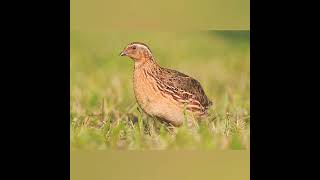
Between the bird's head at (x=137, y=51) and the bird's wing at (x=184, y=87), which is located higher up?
the bird's head at (x=137, y=51)

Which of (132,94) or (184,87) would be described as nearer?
(184,87)

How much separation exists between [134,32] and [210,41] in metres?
1.15

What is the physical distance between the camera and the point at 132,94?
848 centimetres

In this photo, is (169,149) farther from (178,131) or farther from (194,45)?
(194,45)

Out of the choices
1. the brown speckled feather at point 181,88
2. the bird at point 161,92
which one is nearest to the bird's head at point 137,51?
the bird at point 161,92

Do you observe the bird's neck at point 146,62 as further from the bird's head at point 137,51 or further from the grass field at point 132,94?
the grass field at point 132,94

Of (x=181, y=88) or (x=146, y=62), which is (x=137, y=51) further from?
(x=181, y=88)

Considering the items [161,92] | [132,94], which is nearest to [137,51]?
[161,92]

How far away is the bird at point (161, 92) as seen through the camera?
7.80m

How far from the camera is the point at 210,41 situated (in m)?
9.02

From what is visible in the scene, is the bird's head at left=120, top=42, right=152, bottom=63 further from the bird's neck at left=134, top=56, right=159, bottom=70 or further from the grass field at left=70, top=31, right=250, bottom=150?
the grass field at left=70, top=31, right=250, bottom=150

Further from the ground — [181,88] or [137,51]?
[137,51]

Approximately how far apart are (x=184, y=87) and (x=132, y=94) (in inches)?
26.6

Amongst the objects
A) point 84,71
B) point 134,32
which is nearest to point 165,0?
point 134,32
